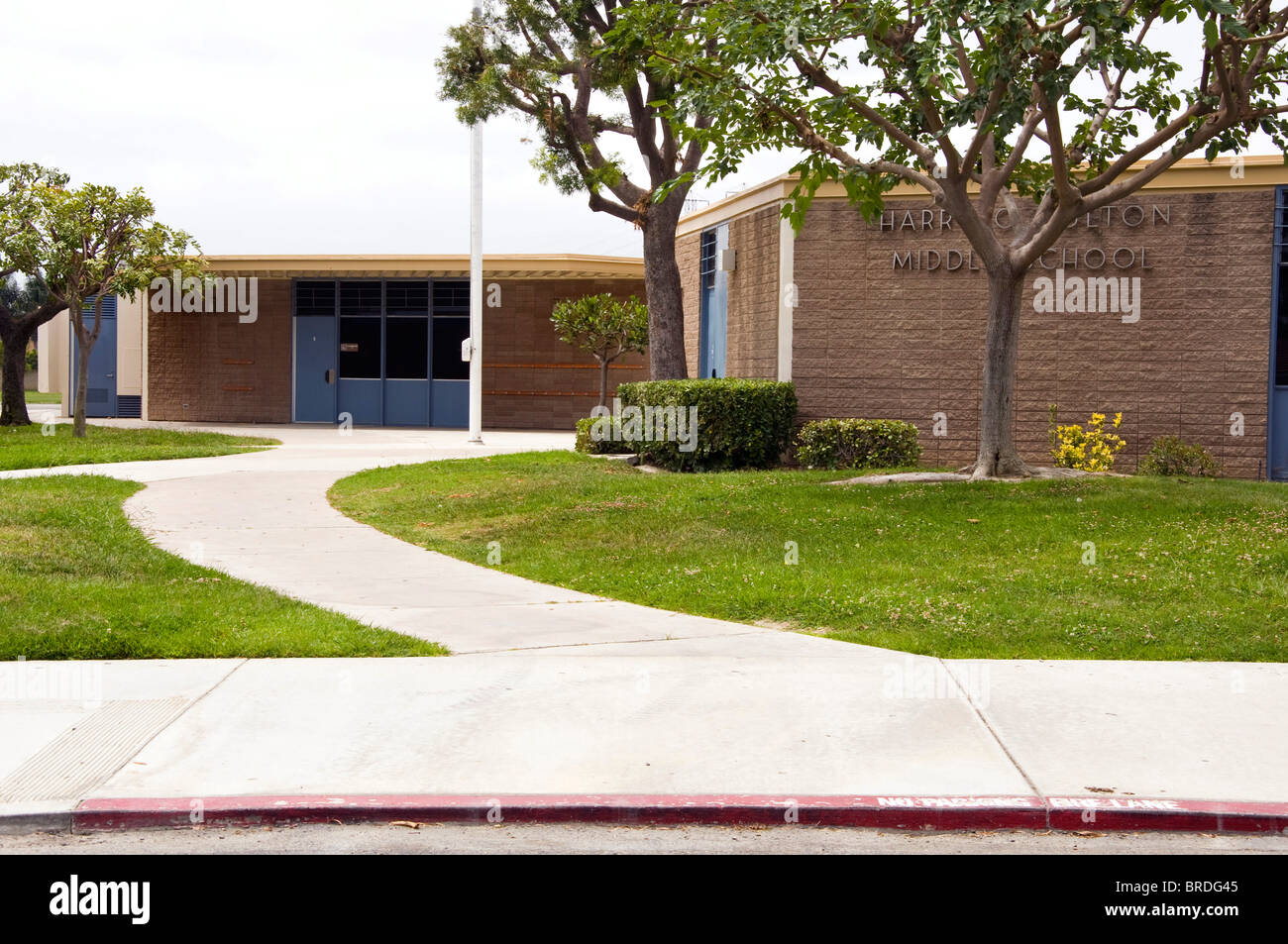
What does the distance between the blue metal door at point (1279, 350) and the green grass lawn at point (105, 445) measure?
15148 mm

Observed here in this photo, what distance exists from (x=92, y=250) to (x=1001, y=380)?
52.9 ft

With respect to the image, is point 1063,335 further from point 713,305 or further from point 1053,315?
point 713,305

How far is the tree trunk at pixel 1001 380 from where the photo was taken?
14297mm

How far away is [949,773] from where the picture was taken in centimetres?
540

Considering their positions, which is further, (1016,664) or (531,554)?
(531,554)

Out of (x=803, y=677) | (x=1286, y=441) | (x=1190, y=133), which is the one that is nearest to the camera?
(x=803, y=677)

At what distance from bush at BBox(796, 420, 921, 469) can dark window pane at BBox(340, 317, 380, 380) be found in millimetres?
15281

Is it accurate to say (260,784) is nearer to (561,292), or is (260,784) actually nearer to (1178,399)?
(1178,399)

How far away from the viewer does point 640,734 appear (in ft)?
19.5

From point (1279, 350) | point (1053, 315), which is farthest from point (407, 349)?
point (1279, 350)

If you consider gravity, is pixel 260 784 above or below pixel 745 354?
below

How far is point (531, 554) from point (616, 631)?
3.09 metres

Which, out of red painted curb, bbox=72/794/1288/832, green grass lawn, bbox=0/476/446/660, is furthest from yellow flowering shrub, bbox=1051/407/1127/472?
red painted curb, bbox=72/794/1288/832

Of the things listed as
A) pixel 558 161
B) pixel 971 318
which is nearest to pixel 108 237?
pixel 558 161
